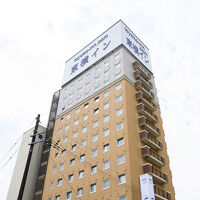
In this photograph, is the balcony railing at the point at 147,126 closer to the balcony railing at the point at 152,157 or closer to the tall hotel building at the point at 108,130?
the tall hotel building at the point at 108,130

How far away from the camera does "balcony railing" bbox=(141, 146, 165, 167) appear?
130 feet

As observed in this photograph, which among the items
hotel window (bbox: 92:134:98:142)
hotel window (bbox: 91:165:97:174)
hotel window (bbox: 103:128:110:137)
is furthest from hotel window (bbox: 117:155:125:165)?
hotel window (bbox: 92:134:98:142)

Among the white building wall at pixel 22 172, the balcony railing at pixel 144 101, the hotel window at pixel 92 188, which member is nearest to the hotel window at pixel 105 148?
the hotel window at pixel 92 188

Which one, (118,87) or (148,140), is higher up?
(118,87)

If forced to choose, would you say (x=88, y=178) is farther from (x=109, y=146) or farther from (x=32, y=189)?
(x=32, y=189)

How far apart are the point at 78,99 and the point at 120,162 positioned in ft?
76.3

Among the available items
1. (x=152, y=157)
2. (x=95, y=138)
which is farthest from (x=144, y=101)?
(x=152, y=157)

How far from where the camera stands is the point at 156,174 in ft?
131

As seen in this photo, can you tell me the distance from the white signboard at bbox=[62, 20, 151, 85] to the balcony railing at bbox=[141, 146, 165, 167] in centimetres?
2615

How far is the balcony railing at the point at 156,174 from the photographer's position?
3766 centimetres

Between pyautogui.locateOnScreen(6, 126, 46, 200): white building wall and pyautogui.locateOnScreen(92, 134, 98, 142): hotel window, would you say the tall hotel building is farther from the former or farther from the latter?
pyautogui.locateOnScreen(6, 126, 46, 200): white building wall

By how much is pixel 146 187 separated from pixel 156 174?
6.64 m

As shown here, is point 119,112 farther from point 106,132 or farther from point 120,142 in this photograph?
point 120,142

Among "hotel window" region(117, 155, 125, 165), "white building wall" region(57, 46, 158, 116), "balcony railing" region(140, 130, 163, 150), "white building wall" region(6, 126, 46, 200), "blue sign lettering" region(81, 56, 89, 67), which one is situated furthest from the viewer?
"blue sign lettering" region(81, 56, 89, 67)
